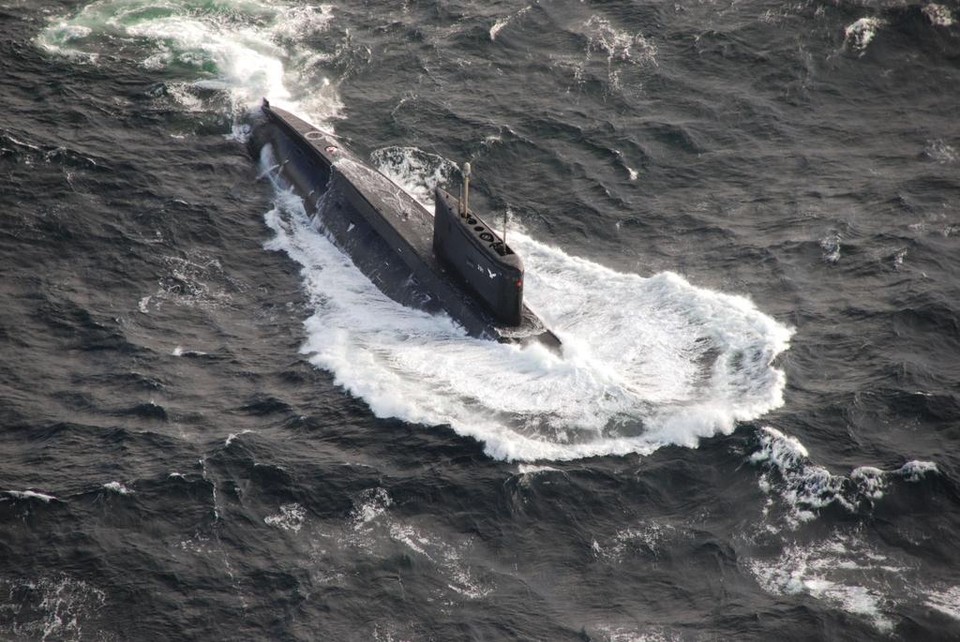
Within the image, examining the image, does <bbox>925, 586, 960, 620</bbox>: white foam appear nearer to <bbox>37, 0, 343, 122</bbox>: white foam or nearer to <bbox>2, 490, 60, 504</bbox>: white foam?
<bbox>2, 490, 60, 504</bbox>: white foam

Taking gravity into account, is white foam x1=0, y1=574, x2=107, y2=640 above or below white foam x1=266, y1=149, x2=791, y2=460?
below

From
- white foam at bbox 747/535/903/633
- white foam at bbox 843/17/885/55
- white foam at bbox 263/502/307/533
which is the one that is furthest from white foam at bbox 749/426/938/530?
white foam at bbox 843/17/885/55

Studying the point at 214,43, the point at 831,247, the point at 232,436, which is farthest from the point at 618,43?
the point at 232,436

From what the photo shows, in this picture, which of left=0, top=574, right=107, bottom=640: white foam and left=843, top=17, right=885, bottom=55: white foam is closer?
left=0, top=574, right=107, bottom=640: white foam

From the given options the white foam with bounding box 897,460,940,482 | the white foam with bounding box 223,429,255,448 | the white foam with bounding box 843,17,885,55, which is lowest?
the white foam with bounding box 223,429,255,448

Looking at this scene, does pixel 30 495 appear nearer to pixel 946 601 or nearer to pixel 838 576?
pixel 838 576
